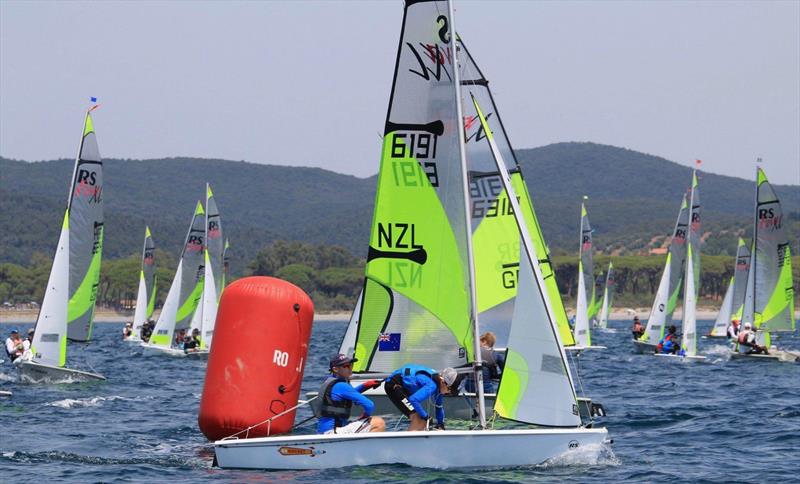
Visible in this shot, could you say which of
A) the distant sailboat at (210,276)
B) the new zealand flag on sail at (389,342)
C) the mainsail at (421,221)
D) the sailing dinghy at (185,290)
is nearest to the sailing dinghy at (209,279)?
the distant sailboat at (210,276)

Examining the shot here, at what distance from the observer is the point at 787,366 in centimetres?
3491

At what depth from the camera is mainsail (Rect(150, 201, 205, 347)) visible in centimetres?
4616

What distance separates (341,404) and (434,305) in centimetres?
185

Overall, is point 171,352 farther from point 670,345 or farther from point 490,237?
point 490,237

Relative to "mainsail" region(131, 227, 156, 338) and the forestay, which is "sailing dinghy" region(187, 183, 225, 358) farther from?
the forestay

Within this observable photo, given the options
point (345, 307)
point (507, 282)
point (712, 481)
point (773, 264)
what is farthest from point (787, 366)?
point (345, 307)

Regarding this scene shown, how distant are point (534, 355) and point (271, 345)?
3.04 meters

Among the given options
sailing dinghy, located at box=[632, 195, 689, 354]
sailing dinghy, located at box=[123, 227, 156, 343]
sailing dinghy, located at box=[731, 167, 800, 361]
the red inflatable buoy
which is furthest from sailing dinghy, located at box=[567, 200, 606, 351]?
the red inflatable buoy

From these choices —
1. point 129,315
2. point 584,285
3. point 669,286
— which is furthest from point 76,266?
point 129,315

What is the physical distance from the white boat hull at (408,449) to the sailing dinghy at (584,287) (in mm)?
25591

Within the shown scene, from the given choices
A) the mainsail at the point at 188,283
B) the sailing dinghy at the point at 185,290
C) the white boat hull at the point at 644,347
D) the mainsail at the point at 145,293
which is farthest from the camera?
the mainsail at the point at 145,293

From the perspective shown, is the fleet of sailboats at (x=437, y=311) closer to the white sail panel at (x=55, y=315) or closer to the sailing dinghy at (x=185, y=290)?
the white sail panel at (x=55, y=315)

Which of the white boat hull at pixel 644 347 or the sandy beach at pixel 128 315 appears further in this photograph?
the sandy beach at pixel 128 315

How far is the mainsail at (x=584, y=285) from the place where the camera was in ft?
153
